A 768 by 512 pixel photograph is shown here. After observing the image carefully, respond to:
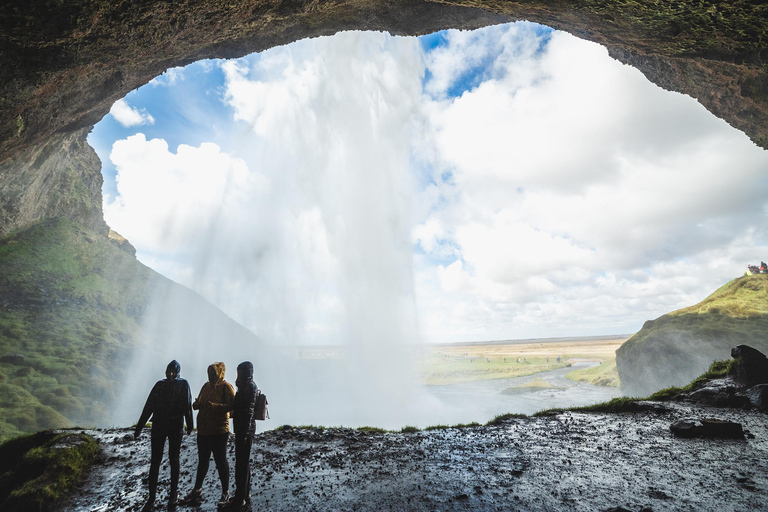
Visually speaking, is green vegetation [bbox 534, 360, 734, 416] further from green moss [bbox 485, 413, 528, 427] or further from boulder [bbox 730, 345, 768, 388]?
boulder [bbox 730, 345, 768, 388]

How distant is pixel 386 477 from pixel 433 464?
1.55 m

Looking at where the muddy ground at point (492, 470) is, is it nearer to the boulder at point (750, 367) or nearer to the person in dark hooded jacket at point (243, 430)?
the person in dark hooded jacket at point (243, 430)

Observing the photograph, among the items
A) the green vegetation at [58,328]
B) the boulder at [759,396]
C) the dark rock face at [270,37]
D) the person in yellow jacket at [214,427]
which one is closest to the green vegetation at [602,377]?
the boulder at [759,396]

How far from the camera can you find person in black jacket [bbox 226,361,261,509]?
20.6 feet

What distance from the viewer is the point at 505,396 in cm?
6166

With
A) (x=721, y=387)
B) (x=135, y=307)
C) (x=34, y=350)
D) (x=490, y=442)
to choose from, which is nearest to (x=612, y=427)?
(x=490, y=442)

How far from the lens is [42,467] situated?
28.0 feet

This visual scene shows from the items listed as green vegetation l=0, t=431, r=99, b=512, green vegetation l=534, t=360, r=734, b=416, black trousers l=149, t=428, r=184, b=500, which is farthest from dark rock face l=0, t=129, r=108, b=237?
green vegetation l=534, t=360, r=734, b=416

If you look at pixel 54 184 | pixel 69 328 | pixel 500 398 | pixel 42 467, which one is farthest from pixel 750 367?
pixel 54 184

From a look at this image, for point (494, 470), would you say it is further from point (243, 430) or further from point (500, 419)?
point (500, 419)

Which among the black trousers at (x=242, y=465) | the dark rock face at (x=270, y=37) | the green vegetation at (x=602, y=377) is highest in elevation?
the dark rock face at (x=270, y=37)

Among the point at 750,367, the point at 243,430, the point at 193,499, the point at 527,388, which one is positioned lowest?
the point at 527,388

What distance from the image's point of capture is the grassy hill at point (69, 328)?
3700cm

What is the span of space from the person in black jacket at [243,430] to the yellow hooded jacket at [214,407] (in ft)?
0.66
